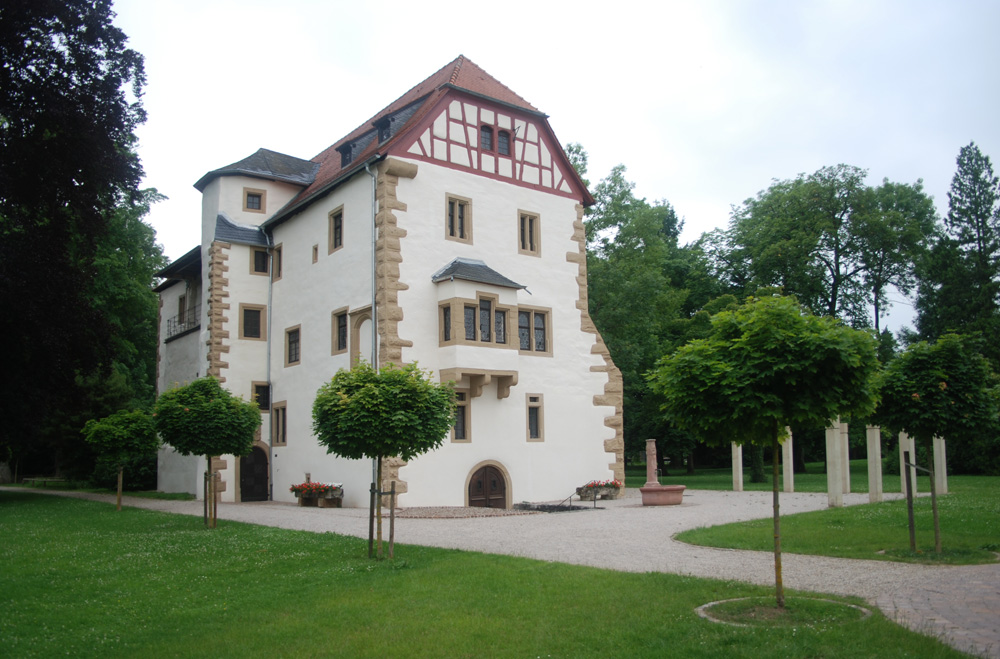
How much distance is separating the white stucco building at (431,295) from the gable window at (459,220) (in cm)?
4

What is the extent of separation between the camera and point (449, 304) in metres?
24.3

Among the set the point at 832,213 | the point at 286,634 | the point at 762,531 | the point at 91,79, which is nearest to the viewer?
the point at 286,634

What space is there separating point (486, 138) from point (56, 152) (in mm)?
12552

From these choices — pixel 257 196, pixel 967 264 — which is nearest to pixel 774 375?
pixel 257 196

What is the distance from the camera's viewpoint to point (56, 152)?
19.0 meters

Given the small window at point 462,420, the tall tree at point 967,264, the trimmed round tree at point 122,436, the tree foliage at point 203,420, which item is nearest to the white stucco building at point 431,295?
the small window at point 462,420

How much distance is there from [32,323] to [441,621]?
16651 millimetres

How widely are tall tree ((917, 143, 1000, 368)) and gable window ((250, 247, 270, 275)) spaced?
104 ft

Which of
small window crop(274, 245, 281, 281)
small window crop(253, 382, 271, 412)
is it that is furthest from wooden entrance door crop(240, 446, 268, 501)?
small window crop(274, 245, 281, 281)

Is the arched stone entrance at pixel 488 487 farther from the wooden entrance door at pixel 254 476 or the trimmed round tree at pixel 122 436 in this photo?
the trimmed round tree at pixel 122 436

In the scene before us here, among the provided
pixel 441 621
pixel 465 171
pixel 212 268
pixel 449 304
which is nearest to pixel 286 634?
pixel 441 621

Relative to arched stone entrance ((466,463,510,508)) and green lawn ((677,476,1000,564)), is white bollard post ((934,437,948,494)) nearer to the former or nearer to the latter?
green lawn ((677,476,1000,564))

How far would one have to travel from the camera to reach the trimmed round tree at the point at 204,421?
18.4 m

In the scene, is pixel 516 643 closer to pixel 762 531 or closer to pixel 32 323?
pixel 762 531
